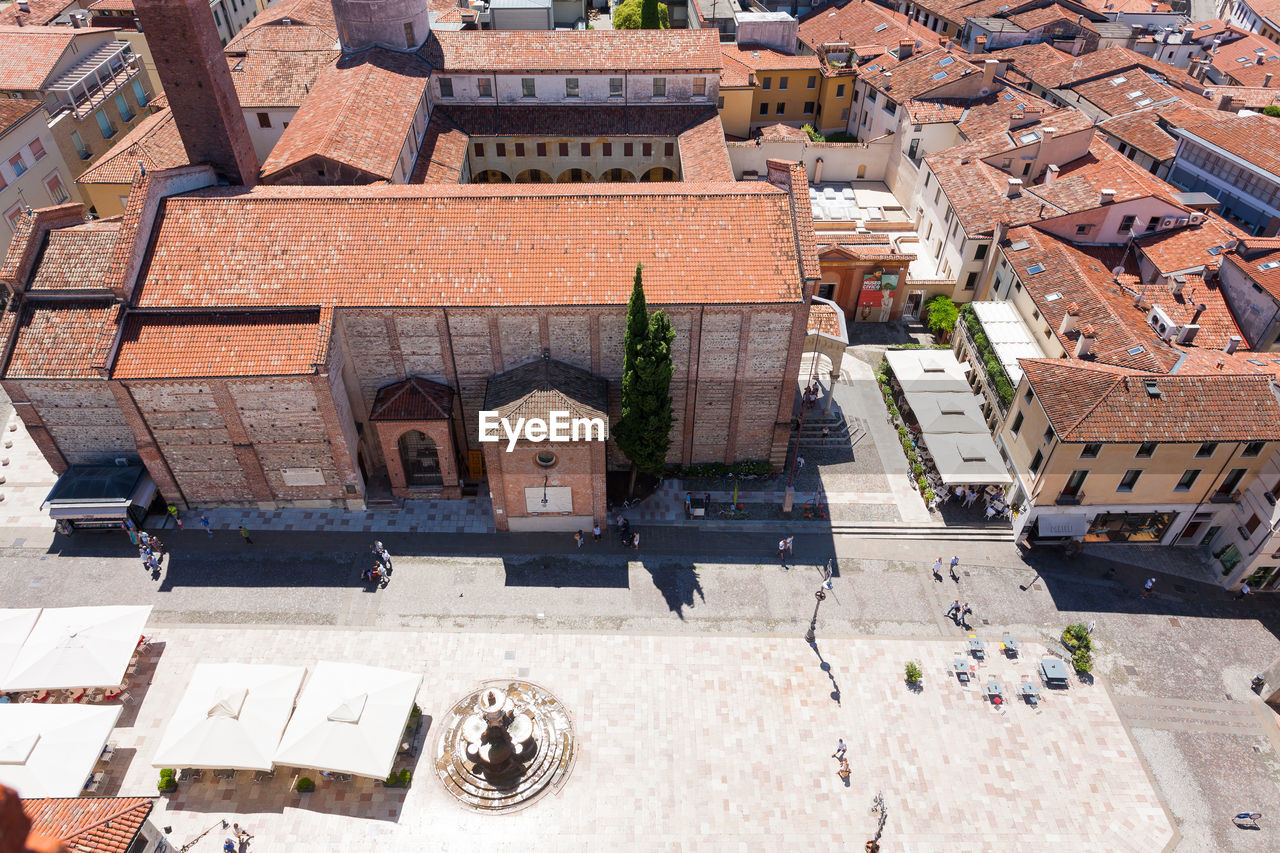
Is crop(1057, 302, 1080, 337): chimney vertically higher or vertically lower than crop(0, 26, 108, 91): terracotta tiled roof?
lower

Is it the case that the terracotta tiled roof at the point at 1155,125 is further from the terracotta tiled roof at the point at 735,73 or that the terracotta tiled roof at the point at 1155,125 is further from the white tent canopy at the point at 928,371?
the terracotta tiled roof at the point at 735,73

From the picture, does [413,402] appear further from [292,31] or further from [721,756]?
[292,31]

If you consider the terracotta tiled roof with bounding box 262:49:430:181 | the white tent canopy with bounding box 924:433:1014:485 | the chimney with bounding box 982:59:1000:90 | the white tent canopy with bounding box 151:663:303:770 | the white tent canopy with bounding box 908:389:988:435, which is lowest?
the white tent canopy with bounding box 151:663:303:770

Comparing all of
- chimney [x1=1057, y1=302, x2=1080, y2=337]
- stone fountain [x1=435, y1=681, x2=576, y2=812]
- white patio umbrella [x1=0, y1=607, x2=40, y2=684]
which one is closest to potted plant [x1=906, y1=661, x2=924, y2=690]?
stone fountain [x1=435, y1=681, x2=576, y2=812]

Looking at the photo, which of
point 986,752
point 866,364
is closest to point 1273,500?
point 986,752

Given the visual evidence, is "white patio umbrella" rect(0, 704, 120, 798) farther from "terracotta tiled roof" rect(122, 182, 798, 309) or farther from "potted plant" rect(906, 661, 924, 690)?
"potted plant" rect(906, 661, 924, 690)

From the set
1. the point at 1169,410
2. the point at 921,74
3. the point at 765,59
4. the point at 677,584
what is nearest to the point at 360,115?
the point at 677,584
